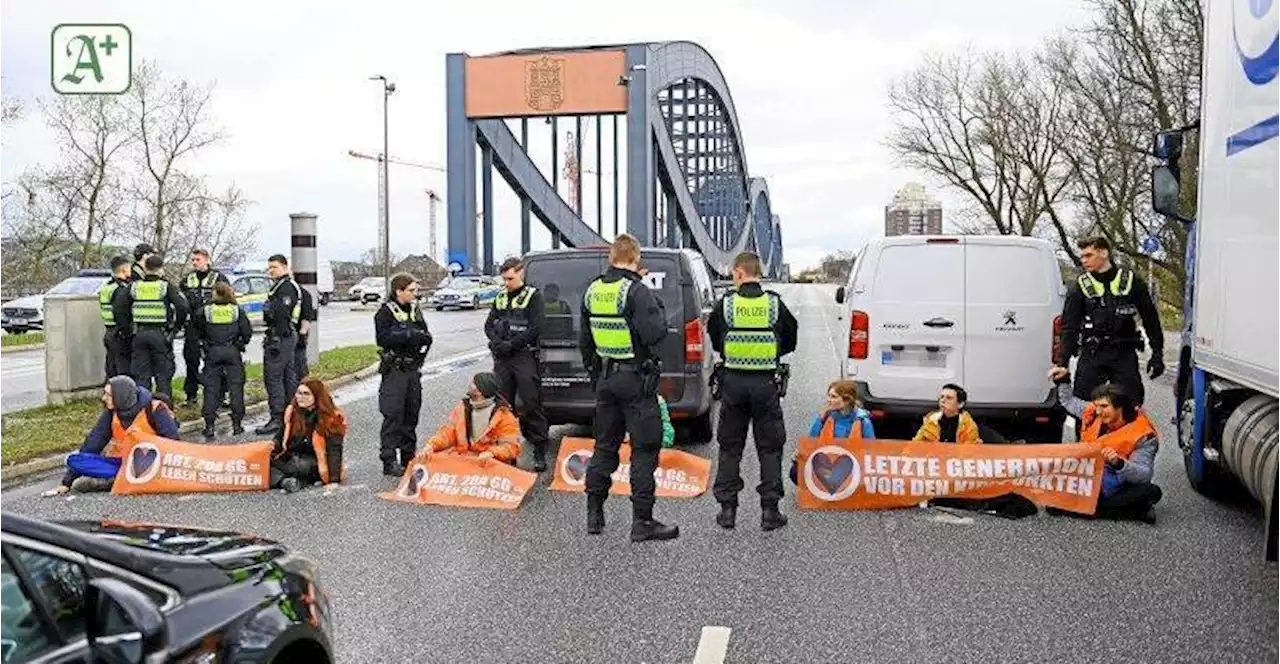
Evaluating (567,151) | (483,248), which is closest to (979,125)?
(483,248)

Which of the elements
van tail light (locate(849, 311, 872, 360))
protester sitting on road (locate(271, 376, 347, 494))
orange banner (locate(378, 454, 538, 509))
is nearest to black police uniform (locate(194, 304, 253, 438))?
protester sitting on road (locate(271, 376, 347, 494))

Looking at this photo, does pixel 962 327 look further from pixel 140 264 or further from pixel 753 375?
pixel 140 264

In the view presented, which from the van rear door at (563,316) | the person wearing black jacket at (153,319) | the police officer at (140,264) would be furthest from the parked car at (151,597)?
the police officer at (140,264)

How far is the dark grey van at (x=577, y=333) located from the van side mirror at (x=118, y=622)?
304 inches

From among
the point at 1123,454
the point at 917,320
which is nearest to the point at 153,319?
the point at 917,320

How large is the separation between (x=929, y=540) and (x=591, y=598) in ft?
7.68

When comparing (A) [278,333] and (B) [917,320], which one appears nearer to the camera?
(B) [917,320]

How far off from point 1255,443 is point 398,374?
20.5ft

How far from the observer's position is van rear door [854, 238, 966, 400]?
10.1m

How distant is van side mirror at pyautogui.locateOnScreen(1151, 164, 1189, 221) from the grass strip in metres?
9.07

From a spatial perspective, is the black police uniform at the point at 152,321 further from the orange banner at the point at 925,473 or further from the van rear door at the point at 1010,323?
the van rear door at the point at 1010,323

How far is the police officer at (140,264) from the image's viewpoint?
39.1 feet

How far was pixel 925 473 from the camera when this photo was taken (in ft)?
27.0

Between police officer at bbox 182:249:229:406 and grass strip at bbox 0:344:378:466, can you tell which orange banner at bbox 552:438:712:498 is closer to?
grass strip at bbox 0:344:378:466
